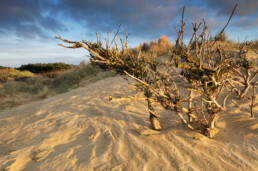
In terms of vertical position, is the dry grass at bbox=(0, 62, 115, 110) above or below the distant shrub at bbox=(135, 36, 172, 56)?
below

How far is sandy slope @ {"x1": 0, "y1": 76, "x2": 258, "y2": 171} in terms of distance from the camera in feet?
6.68

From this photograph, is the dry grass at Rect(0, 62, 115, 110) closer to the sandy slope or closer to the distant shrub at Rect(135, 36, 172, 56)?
the distant shrub at Rect(135, 36, 172, 56)

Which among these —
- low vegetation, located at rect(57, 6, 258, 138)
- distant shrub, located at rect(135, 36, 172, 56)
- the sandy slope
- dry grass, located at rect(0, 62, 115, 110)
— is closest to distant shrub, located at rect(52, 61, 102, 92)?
dry grass, located at rect(0, 62, 115, 110)

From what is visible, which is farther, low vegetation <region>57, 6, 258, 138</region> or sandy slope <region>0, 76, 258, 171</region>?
sandy slope <region>0, 76, 258, 171</region>

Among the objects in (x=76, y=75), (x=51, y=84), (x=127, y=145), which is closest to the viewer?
(x=127, y=145)

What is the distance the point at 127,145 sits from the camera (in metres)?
2.46

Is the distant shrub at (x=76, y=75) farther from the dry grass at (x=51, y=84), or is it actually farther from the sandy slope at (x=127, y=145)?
the sandy slope at (x=127, y=145)

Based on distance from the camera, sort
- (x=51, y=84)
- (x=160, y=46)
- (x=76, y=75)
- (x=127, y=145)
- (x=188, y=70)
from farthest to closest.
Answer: (x=160, y=46) → (x=51, y=84) → (x=76, y=75) → (x=127, y=145) → (x=188, y=70)

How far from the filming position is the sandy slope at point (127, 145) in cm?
204

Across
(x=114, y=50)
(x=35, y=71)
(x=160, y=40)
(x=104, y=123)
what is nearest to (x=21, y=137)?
(x=104, y=123)

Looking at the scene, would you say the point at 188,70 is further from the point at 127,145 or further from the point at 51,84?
the point at 51,84

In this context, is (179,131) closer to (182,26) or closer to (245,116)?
(245,116)

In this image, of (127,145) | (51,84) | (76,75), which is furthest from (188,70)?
(51,84)

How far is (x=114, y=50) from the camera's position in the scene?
2.30 meters
